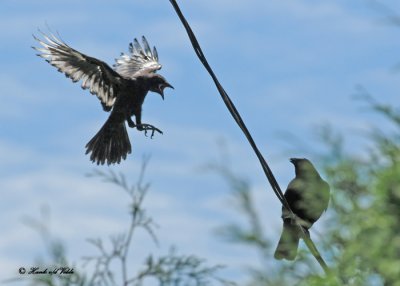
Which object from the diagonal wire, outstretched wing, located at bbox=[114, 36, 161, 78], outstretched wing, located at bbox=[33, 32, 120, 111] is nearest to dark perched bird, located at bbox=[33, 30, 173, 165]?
outstretched wing, located at bbox=[33, 32, 120, 111]

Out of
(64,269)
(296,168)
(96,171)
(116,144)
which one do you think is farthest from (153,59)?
(64,269)

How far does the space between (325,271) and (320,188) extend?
0.30m

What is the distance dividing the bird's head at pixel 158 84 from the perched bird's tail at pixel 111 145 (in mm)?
802

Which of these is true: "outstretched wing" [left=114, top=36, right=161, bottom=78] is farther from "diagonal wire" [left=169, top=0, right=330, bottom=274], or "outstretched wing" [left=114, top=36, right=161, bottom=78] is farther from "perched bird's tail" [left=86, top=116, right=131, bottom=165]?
"diagonal wire" [left=169, top=0, right=330, bottom=274]

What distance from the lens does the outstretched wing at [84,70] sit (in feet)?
27.9

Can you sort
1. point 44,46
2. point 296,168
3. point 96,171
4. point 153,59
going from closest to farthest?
point 96,171
point 296,168
point 44,46
point 153,59

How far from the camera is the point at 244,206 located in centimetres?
352

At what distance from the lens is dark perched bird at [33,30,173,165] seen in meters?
8.14

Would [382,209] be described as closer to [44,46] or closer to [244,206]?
[244,206]

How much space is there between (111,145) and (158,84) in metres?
1.18

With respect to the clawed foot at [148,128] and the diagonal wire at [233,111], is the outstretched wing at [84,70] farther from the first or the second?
the diagonal wire at [233,111]

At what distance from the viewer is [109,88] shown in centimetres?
864

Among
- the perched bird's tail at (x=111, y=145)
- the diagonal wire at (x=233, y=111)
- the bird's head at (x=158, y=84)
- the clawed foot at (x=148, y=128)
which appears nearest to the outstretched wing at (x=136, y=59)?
the perched bird's tail at (x=111, y=145)

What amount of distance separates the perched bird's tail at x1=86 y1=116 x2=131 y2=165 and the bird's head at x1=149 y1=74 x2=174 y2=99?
0.80m
